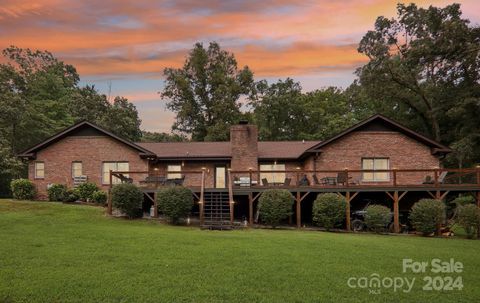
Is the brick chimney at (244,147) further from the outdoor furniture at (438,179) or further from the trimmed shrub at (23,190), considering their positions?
A: the trimmed shrub at (23,190)

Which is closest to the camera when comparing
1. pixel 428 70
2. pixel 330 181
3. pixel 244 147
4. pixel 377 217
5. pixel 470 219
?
pixel 470 219

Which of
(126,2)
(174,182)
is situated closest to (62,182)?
(174,182)

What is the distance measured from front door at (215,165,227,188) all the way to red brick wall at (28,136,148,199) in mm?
4236

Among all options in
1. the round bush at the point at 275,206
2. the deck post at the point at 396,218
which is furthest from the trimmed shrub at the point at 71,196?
the deck post at the point at 396,218

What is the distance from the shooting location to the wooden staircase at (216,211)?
20016mm

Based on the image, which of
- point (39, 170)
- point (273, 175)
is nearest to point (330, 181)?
point (273, 175)

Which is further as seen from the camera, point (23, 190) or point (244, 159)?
point (244, 159)

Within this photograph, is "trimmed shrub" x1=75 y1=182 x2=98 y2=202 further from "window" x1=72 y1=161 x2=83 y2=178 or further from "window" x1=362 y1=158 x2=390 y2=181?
"window" x1=362 y1=158 x2=390 y2=181

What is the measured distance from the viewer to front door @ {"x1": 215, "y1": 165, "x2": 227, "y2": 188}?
27922mm

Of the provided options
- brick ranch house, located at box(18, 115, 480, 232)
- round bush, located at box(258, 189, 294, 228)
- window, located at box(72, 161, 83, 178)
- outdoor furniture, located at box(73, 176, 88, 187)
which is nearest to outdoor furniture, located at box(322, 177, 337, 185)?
brick ranch house, located at box(18, 115, 480, 232)

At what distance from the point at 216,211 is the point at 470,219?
435 inches

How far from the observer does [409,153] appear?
2612 centimetres

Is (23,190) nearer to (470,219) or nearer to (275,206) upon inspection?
(275,206)

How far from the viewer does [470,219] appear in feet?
64.7
